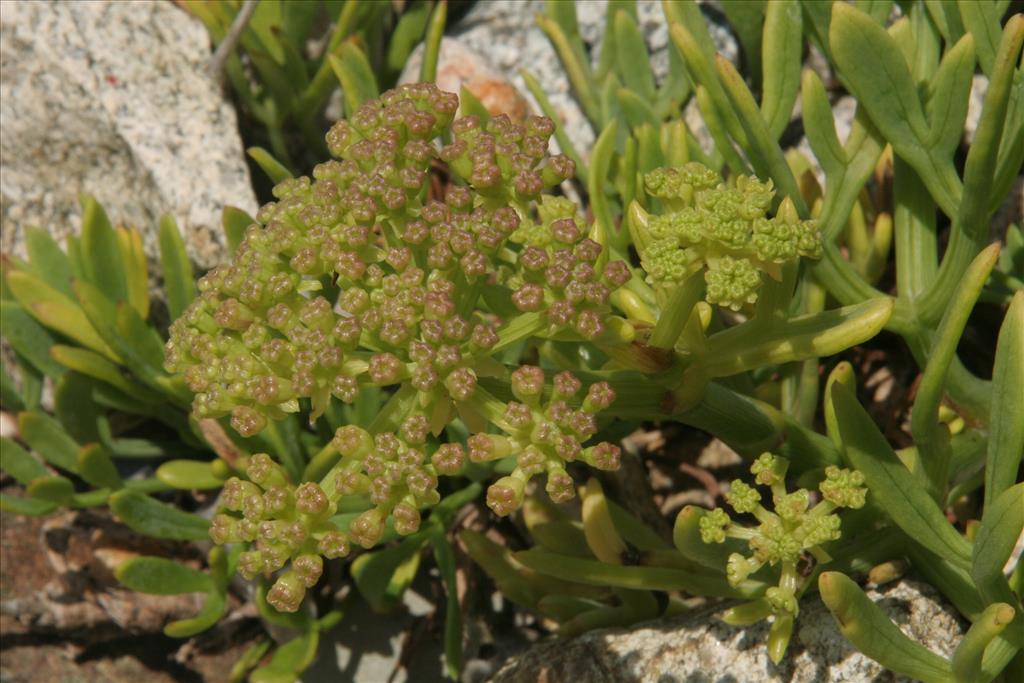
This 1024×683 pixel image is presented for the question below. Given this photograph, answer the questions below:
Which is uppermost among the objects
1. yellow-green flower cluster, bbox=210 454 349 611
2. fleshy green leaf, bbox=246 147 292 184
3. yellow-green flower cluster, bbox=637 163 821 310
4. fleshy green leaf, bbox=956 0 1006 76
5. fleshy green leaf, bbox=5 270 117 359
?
fleshy green leaf, bbox=956 0 1006 76

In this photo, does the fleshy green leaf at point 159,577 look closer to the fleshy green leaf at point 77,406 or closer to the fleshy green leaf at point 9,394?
the fleshy green leaf at point 77,406

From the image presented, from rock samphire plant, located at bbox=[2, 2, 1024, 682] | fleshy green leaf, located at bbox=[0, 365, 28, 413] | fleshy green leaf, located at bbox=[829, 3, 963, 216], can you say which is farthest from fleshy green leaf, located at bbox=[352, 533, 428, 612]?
fleshy green leaf, located at bbox=[829, 3, 963, 216]

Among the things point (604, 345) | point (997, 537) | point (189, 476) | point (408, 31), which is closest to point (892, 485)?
point (997, 537)

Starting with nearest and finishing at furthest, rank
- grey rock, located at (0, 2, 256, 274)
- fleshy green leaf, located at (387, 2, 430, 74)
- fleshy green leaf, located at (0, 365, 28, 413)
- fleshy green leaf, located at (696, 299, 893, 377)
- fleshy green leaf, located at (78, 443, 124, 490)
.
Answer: fleshy green leaf, located at (696, 299, 893, 377)
fleshy green leaf, located at (78, 443, 124, 490)
fleshy green leaf, located at (0, 365, 28, 413)
grey rock, located at (0, 2, 256, 274)
fleshy green leaf, located at (387, 2, 430, 74)

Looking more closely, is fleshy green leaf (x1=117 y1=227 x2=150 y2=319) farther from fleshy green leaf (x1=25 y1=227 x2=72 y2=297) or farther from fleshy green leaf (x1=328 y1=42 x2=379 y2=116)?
fleshy green leaf (x1=328 y1=42 x2=379 y2=116)

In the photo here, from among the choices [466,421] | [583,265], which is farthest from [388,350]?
[583,265]

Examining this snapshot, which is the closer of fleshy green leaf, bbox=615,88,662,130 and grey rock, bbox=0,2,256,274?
fleshy green leaf, bbox=615,88,662,130
